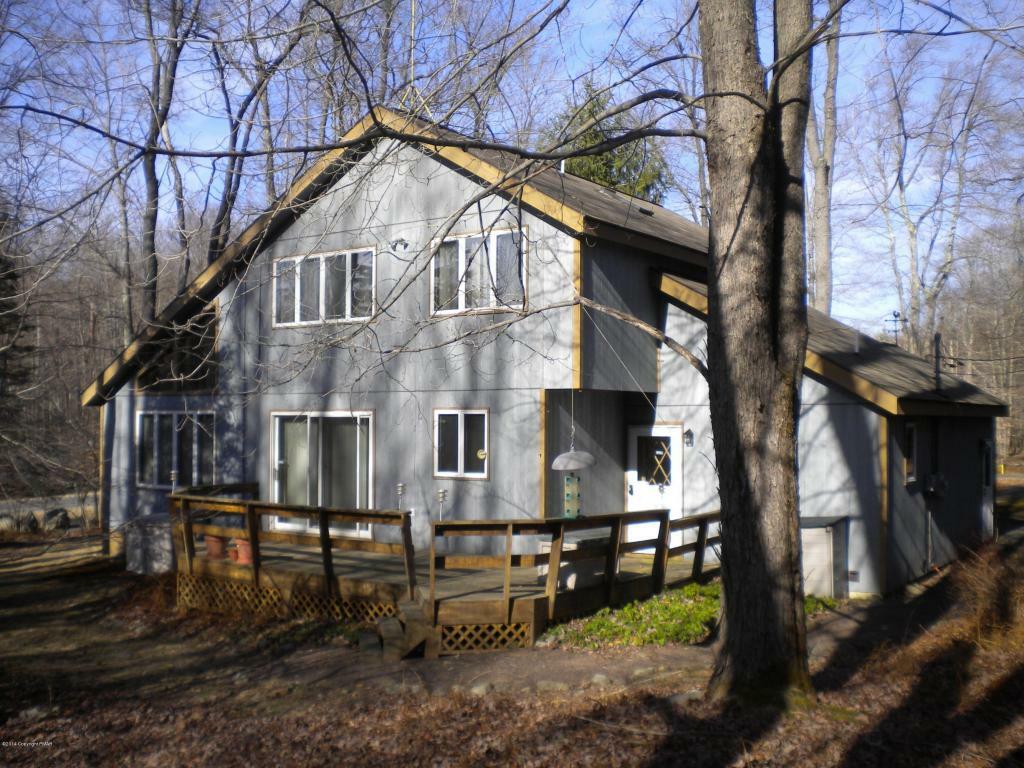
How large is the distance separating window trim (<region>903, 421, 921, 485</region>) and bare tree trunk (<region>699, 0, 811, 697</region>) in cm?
692

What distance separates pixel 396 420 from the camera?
14094 mm

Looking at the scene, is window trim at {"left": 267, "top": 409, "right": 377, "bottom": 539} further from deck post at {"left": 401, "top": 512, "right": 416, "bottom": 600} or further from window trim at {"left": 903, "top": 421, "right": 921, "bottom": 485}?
window trim at {"left": 903, "top": 421, "right": 921, "bottom": 485}

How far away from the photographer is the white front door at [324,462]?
14.6 meters

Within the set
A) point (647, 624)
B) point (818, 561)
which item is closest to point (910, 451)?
point (818, 561)

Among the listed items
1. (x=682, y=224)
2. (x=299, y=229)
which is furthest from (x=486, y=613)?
(x=682, y=224)

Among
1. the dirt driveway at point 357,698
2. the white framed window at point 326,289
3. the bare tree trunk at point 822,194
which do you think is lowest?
the dirt driveway at point 357,698

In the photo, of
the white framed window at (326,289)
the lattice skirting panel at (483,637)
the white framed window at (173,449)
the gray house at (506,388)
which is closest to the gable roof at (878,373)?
the gray house at (506,388)

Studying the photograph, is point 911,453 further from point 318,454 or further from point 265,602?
point 265,602

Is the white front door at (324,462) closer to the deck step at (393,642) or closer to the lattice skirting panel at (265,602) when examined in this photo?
the lattice skirting panel at (265,602)

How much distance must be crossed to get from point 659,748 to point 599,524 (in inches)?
176

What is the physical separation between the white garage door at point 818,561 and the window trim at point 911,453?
1.96 metres

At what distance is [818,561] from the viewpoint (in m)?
11.6

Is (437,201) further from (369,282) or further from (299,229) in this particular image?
(299,229)

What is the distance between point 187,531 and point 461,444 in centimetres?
408
